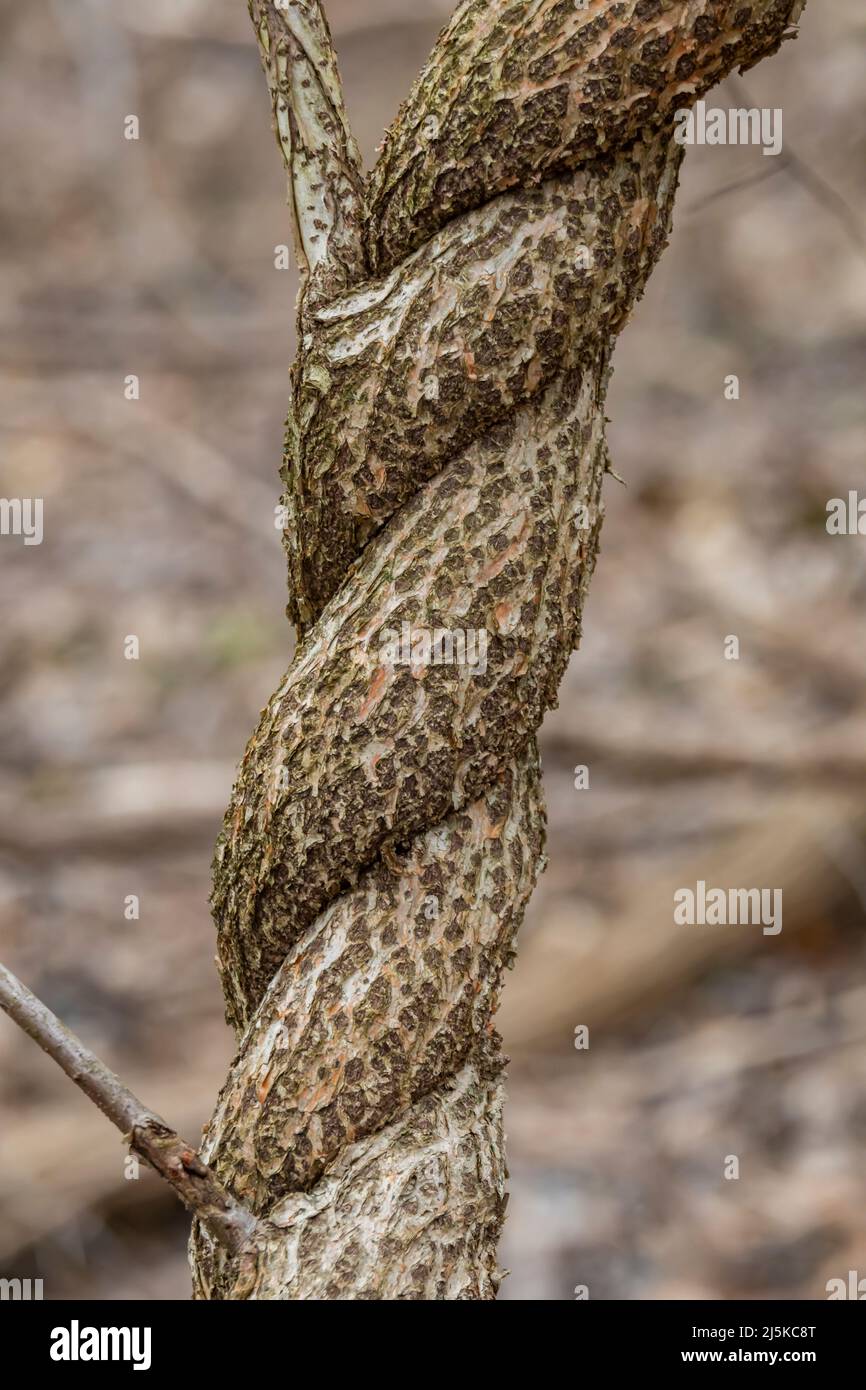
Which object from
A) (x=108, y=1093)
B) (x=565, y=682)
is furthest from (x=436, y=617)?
(x=565, y=682)

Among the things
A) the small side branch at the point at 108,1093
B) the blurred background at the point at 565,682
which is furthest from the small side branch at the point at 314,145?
the blurred background at the point at 565,682

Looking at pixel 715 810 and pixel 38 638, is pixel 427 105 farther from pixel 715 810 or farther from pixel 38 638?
pixel 38 638

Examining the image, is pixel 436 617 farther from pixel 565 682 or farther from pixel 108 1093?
pixel 565 682

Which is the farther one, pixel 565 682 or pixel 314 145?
pixel 565 682

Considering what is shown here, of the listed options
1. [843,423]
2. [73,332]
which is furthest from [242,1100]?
[73,332]

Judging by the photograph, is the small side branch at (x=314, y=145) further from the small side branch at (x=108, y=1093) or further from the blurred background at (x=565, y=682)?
the blurred background at (x=565, y=682)

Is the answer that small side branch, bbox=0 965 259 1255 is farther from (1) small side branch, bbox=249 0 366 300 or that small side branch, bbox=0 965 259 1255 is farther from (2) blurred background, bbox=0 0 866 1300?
(2) blurred background, bbox=0 0 866 1300

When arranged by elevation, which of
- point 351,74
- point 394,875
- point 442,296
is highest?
point 351,74
